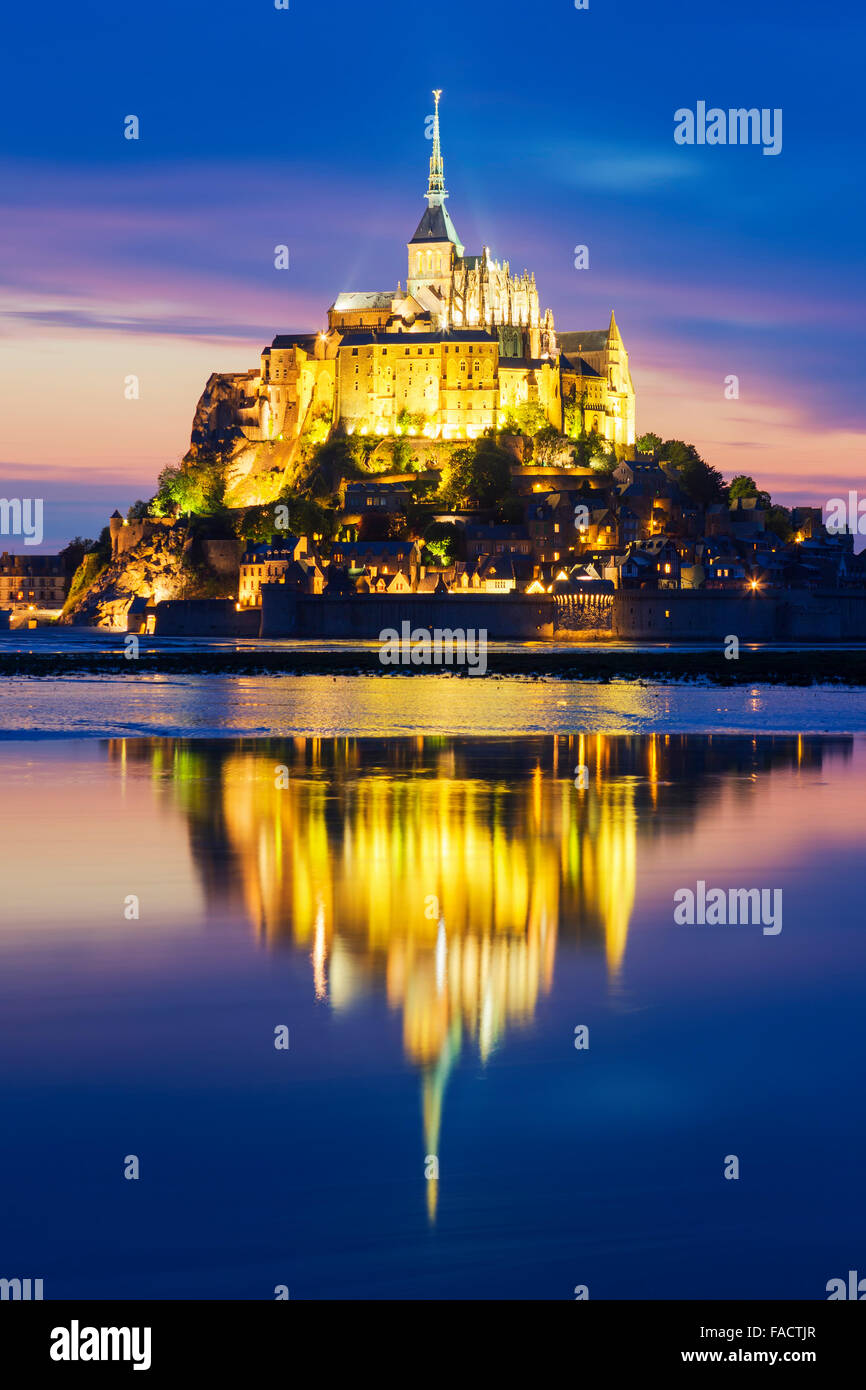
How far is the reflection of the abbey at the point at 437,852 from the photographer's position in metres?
9.66

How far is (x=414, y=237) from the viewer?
11719 cm

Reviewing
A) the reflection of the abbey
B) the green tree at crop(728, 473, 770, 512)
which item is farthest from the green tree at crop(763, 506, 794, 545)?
the reflection of the abbey

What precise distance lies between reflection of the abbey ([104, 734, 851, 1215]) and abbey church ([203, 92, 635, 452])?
81775 millimetres

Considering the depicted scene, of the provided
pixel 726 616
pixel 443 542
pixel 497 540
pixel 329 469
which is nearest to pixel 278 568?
pixel 443 542

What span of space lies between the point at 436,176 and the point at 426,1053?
390 ft

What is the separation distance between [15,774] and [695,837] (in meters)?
10.2

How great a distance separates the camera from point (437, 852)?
579 inches

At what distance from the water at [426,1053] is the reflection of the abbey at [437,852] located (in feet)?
0.18

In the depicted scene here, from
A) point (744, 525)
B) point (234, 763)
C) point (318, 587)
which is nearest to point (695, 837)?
point (234, 763)

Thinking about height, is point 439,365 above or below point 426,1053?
above

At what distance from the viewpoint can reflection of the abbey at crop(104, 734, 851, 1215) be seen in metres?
9.66

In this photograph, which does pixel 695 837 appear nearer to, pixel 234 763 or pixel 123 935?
pixel 123 935

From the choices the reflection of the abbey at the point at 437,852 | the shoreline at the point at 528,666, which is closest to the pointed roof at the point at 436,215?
the shoreline at the point at 528,666

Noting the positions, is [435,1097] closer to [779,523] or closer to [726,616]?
[726,616]
